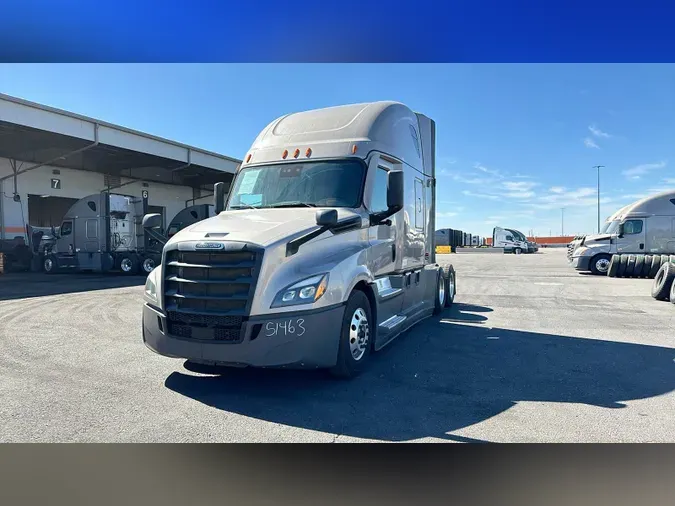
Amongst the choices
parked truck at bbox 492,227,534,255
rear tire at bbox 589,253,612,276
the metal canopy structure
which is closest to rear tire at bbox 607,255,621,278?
rear tire at bbox 589,253,612,276

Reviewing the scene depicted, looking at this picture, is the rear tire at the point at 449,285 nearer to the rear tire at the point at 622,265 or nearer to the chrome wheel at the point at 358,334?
the chrome wheel at the point at 358,334

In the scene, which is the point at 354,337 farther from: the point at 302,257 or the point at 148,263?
Result: the point at 148,263

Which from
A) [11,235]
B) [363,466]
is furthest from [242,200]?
[11,235]

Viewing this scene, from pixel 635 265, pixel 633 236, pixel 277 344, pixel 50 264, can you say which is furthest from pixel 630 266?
pixel 50 264

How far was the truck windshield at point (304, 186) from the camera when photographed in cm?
592

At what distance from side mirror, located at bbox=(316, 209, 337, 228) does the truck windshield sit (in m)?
0.66

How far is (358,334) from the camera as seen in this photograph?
5492 mm

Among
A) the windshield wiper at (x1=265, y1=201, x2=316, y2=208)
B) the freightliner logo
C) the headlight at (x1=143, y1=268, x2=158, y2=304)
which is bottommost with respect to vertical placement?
the headlight at (x1=143, y1=268, x2=158, y2=304)

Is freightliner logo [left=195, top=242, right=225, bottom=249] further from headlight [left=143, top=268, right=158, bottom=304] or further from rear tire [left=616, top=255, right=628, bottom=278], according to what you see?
rear tire [left=616, top=255, right=628, bottom=278]

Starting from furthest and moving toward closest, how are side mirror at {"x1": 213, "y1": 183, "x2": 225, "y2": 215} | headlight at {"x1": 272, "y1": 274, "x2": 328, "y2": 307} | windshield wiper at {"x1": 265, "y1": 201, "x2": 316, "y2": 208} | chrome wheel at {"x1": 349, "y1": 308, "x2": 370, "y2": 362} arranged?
1. side mirror at {"x1": 213, "y1": 183, "x2": 225, "y2": 215}
2. windshield wiper at {"x1": 265, "y1": 201, "x2": 316, "y2": 208}
3. chrome wheel at {"x1": 349, "y1": 308, "x2": 370, "y2": 362}
4. headlight at {"x1": 272, "y1": 274, "x2": 328, "y2": 307}

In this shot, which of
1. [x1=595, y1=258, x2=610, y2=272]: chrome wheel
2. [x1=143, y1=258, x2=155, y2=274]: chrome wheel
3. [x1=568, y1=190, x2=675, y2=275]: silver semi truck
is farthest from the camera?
[x1=143, y1=258, x2=155, y2=274]: chrome wheel

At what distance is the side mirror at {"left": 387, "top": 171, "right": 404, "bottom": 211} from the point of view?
19.9 ft

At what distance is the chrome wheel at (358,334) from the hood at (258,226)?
1.16 m

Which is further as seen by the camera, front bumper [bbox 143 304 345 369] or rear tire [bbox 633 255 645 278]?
rear tire [bbox 633 255 645 278]
